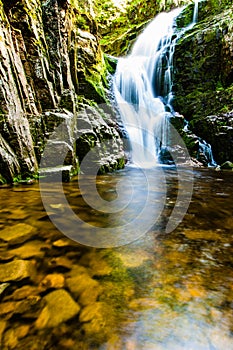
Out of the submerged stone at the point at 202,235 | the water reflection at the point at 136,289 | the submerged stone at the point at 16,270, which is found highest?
the submerged stone at the point at 16,270

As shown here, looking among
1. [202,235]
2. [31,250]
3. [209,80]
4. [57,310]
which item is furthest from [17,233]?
[209,80]

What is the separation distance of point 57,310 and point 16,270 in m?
0.61

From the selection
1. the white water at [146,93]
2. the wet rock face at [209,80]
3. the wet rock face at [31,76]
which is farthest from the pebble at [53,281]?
the wet rock face at [209,80]

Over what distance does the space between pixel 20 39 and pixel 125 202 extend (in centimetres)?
541

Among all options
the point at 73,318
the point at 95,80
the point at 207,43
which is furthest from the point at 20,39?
the point at 207,43

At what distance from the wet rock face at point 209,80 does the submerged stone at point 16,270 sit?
10649 mm

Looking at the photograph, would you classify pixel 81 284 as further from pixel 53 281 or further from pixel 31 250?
pixel 31 250

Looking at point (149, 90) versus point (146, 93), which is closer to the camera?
point (146, 93)

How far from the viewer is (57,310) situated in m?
1.48

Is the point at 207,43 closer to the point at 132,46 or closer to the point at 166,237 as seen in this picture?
the point at 132,46

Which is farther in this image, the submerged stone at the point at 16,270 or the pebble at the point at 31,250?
the pebble at the point at 31,250

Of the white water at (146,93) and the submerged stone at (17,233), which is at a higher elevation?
the white water at (146,93)

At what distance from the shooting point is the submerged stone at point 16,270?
178cm

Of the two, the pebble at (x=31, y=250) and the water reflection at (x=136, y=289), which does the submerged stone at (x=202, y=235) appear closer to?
the water reflection at (x=136, y=289)
